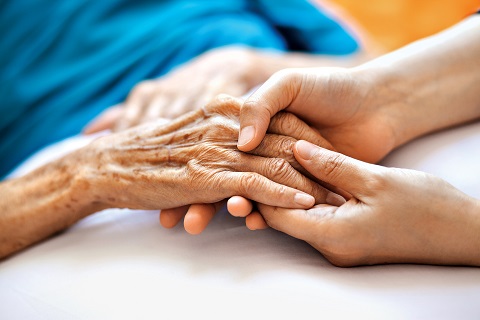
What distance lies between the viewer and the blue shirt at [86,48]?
1.25 m

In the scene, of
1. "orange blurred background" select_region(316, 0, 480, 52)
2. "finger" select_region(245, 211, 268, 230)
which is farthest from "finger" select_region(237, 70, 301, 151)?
"orange blurred background" select_region(316, 0, 480, 52)

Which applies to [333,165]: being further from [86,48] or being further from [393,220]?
[86,48]

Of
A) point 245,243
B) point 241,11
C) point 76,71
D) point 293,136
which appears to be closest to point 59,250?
point 245,243

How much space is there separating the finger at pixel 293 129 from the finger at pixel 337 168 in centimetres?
5

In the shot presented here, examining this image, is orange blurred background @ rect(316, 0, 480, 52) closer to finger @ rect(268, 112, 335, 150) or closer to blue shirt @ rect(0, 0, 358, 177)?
blue shirt @ rect(0, 0, 358, 177)

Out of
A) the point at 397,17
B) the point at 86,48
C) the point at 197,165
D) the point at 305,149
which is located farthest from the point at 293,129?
the point at 397,17

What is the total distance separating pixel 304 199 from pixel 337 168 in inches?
2.6

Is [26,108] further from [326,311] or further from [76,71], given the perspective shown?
[326,311]

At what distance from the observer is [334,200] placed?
0.74 metres

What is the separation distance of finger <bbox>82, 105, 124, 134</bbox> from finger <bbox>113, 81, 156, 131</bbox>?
0.03 metres

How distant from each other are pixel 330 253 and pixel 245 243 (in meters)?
0.14

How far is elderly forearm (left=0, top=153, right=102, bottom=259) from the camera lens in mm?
875

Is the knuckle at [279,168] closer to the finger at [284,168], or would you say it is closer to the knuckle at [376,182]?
the finger at [284,168]

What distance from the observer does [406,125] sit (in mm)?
854
